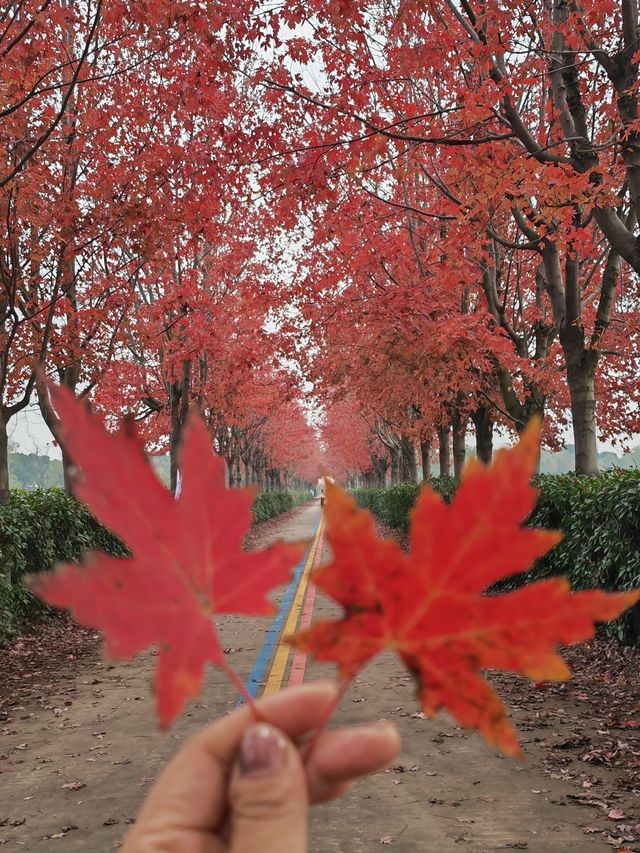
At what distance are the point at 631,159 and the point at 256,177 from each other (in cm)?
538

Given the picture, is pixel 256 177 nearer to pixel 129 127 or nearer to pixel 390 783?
pixel 129 127

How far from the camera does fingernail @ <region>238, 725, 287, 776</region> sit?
63 cm

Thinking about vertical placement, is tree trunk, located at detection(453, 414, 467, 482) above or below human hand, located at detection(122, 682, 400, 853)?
above

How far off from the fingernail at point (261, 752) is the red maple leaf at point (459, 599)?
0.18m

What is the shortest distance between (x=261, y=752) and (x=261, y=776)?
2cm

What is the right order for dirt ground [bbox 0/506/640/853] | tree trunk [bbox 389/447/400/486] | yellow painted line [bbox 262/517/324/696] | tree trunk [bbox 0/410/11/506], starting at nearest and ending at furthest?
dirt ground [bbox 0/506/640/853], yellow painted line [bbox 262/517/324/696], tree trunk [bbox 0/410/11/506], tree trunk [bbox 389/447/400/486]

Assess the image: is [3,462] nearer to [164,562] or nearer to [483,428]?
[483,428]

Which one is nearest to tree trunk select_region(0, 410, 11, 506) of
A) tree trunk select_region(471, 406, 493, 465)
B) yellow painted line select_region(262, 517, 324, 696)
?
yellow painted line select_region(262, 517, 324, 696)

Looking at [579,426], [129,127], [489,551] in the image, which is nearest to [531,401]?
[579,426]

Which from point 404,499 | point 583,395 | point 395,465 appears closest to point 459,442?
point 404,499

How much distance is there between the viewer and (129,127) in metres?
11.9

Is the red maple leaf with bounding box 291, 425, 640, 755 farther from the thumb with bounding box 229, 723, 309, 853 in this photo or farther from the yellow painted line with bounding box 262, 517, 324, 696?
the yellow painted line with bounding box 262, 517, 324, 696

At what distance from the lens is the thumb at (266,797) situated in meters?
0.63

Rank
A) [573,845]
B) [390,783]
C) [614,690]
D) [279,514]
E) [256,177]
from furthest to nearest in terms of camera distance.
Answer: [279,514] < [256,177] < [614,690] < [390,783] < [573,845]
